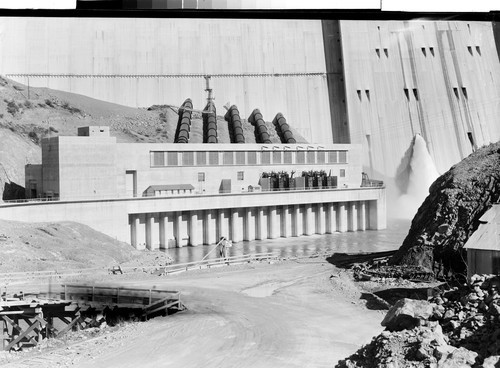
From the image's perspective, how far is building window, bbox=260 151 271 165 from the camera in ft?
67.9

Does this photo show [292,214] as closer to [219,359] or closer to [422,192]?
[422,192]

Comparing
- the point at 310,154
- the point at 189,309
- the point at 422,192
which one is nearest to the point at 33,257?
the point at 189,309

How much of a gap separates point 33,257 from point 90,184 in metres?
4.50

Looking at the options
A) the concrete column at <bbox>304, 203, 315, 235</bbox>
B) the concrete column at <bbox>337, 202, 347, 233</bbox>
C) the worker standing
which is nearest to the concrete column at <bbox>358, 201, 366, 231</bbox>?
the concrete column at <bbox>337, 202, 347, 233</bbox>

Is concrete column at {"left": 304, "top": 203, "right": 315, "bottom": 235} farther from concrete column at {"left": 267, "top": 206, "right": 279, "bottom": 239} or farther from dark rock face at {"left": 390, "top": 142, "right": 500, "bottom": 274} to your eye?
dark rock face at {"left": 390, "top": 142, "right": 500, "bottom": 274}

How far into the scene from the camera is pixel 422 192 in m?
17.2

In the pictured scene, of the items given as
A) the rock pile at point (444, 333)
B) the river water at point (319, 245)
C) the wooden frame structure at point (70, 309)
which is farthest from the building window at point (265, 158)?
the rock pile at point (444, 333)

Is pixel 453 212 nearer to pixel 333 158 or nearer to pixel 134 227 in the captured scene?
pixel 333 158

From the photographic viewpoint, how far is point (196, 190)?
19.5m

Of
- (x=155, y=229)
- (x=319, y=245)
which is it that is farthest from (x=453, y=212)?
(x=155, y=229)

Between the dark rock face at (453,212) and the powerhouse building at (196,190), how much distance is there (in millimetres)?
1256

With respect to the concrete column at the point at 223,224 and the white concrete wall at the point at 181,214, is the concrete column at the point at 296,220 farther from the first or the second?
the concrete column at the point at 223,224

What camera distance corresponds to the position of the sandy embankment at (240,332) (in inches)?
397

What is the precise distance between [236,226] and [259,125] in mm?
6617
